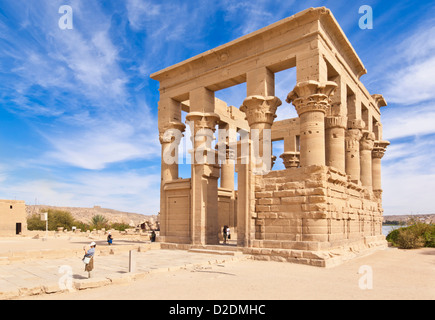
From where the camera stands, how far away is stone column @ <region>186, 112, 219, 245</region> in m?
16.1

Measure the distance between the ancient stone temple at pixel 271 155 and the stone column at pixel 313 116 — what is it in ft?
0.13

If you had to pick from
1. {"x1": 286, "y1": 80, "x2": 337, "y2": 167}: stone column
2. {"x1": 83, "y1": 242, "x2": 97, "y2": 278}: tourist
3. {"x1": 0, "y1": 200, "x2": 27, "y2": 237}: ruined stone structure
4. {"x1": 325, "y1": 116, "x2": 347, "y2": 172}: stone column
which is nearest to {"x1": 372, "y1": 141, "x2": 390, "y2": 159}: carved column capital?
{"x1": 325, "y1": 116, "x2": 347, "y2": 172}: stone column

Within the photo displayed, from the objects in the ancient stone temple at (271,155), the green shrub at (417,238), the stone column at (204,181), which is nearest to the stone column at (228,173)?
the ancient stone temple at (271,155)

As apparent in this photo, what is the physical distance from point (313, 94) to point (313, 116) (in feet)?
2.76

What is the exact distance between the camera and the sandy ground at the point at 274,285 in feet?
22.3

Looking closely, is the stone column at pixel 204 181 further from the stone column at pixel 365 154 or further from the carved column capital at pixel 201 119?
the stone column at pixel 365 154

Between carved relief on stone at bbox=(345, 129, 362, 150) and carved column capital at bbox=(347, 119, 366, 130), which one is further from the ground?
carved column capital at bbox=(347, 119, 366, 130)

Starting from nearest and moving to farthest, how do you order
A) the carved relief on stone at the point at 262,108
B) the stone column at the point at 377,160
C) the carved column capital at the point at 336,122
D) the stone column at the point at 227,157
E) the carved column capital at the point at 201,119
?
the carved relief on stone at the point at 262,108 → the carved column capital at the point at 336,122 → the carved column capital at the point at 201,119 → the stone column at the point at 227,157 → the stone column at the point at 377,160

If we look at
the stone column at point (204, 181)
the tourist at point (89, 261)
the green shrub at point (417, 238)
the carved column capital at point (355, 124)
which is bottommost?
the green shrub at point (417, 238)

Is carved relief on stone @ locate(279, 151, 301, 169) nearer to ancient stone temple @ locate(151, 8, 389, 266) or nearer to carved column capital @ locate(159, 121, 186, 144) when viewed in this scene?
ancient stone temple @ locate(151, 8, 389, 266)

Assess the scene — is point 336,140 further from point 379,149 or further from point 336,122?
point 379,149

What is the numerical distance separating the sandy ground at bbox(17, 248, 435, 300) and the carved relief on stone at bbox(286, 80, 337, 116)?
5.97m

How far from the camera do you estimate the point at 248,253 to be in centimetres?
1326
